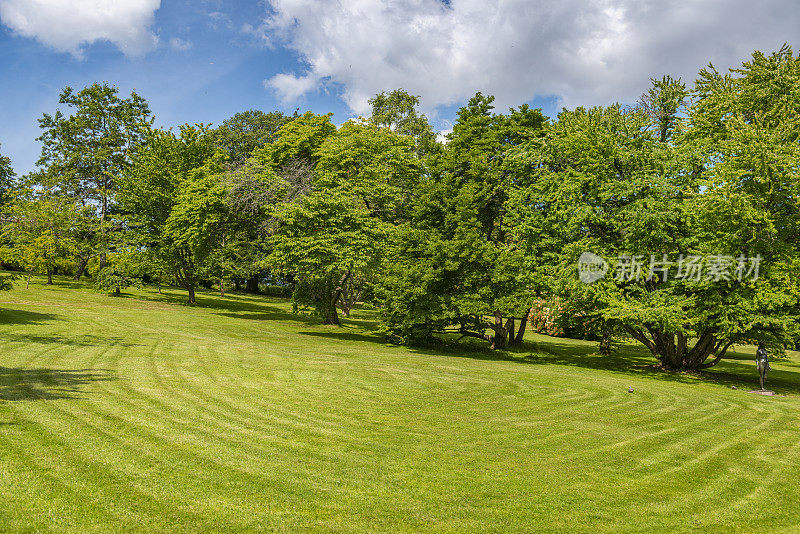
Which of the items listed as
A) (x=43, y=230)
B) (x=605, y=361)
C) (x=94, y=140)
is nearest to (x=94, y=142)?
(x=94, y=140)

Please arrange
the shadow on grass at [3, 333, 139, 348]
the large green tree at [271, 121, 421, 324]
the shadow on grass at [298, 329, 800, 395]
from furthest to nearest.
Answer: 1. the large green tree at [271, 121, 421, 324]
2. the shadow on grass at [298, 329, 800, 395]
3. the shadow on grass at [3, 333, 139, 348]

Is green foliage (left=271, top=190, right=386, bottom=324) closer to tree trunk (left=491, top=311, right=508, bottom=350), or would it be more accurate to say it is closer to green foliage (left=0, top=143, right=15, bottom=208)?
tree trunk (left=491, top=311, right=508, bottom=350)

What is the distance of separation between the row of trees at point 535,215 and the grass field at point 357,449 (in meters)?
6.41

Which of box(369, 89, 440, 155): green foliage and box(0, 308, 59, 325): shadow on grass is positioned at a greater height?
box(369, 89, 440, 155): green foliage

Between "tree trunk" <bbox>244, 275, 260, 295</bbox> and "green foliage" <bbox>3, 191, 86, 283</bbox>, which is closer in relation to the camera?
"green foliage" <bbox>3, 191, 86, 283</bbox>

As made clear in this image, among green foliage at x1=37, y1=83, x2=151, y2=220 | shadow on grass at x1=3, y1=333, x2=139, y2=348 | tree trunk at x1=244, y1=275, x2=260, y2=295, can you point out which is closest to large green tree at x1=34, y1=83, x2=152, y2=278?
green foliage at x1=37, y1=83, x2=151, y2=220

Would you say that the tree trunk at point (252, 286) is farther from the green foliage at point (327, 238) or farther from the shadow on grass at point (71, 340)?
the shadow on grass at point (71, 340)

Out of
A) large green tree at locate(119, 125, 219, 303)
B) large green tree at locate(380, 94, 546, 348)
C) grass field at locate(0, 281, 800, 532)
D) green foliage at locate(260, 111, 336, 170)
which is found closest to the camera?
grass field at locate(0, 281, 800, 532)

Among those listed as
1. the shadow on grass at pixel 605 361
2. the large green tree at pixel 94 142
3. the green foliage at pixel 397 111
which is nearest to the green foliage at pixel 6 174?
the large green tree at pixel 94 142

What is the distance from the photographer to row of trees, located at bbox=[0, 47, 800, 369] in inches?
707

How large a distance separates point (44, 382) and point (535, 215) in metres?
18.9

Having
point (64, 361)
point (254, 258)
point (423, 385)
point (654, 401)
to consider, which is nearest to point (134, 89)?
point (254, 258)

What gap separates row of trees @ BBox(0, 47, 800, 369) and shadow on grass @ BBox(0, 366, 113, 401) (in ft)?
42.6

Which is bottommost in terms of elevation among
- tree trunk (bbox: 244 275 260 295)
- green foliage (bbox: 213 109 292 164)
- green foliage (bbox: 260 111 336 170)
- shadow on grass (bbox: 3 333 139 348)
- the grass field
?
shadow on grass (bbox: 3 333 139 348)
